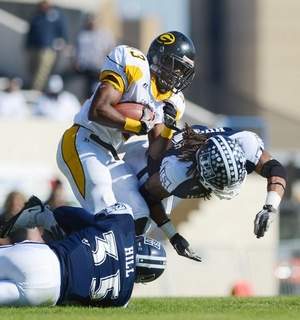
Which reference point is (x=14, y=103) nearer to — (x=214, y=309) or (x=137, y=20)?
(x=214, y=309)

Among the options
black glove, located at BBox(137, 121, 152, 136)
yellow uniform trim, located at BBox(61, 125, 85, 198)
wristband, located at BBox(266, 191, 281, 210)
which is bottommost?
wristband, located at BBox(266, 191, 281, 210)

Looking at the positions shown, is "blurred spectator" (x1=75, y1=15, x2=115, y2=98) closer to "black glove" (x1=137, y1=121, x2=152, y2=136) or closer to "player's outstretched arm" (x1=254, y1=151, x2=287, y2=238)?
"black glove" (x1=137, y1=121, x2=152, y2=136)

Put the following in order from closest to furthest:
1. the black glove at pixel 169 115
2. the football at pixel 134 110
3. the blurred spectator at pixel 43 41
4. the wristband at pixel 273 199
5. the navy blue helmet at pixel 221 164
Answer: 1. the navy blue helmet at pixel 221 164
2. the wristband at pixel 273 199
3. the football at pixel 134 110
4. the black glove at pixel 169 115
5. the blurred spectator at pixel 43 41

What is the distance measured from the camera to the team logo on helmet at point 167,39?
8.57m

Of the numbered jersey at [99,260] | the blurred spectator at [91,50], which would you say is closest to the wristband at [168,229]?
the numbered jersey at [99,260]

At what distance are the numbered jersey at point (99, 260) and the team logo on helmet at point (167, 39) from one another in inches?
75.3

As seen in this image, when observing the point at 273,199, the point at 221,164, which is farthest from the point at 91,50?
the point at 221,164

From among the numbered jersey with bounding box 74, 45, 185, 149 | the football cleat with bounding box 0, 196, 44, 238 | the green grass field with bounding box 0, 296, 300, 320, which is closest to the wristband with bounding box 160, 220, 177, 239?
the green grass field with bounding box 0, 296, 300, 320

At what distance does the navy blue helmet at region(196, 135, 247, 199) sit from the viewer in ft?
23.5

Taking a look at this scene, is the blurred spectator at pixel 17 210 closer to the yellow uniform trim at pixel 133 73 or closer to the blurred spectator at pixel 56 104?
the yellow uniform trim at pixel 133 73

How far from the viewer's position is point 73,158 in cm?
855

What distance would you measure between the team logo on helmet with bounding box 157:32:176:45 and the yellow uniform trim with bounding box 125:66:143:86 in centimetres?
32

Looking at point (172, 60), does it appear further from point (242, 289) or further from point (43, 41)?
point (43, 41)

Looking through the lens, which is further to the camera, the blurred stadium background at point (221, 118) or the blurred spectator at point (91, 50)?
the blurred spectator at point (91, 50)
